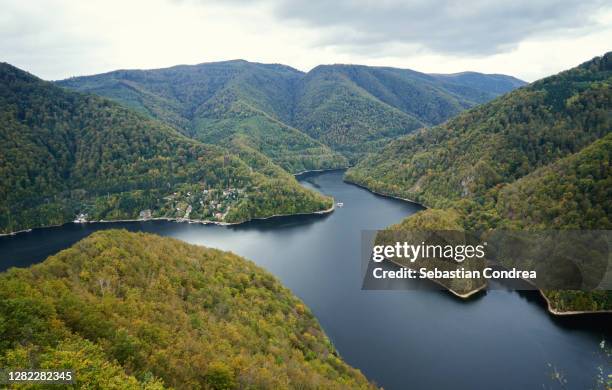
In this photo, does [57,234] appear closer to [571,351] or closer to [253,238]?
[253,238]

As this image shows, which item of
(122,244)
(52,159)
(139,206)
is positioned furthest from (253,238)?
(52,159)

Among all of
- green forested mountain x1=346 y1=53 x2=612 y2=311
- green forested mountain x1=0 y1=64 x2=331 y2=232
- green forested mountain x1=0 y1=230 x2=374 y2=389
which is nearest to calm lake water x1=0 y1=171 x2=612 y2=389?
green forested mountain x1=0 y1=230 x2=374 y2=389

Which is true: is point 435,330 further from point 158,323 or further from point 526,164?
point 526,164

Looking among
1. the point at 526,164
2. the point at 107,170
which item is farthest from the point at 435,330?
the point at 107,170

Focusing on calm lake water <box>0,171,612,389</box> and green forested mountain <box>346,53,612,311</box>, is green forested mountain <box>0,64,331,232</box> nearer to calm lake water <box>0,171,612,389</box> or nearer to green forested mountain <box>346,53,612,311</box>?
calm lake water <box>0,171,612,389</box>

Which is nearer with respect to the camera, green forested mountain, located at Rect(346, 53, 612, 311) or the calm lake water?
the calm lake water
